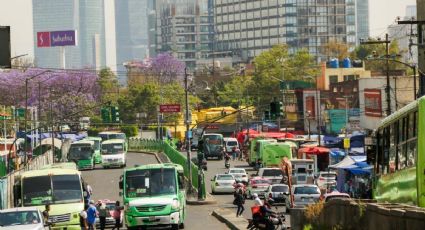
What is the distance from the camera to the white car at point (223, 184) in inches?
2762

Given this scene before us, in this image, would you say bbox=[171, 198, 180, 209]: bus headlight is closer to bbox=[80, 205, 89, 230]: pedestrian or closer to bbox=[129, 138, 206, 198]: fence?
bbox=[80, 205, 89, 230]: pedestrian

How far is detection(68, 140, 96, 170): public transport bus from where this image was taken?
310ft

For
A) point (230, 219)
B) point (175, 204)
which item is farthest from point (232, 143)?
point (175, 204)

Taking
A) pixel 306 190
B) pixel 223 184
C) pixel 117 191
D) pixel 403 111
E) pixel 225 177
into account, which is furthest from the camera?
pixel 117 191

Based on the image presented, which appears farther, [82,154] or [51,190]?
[82,154]

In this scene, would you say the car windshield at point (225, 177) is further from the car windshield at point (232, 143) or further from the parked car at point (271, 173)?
the car windshield at point (232, 143)

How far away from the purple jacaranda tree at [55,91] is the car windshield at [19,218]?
113744 mm

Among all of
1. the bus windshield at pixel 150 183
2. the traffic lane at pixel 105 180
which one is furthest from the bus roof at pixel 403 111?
the traffic lane at pixel 105 180

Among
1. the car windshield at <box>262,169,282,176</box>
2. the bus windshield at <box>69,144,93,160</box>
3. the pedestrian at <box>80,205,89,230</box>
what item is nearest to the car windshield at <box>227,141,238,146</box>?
the bus windshield at <box>69,144,93,160</box>

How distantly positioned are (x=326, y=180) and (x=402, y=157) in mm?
46355

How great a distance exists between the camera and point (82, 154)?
95000mm

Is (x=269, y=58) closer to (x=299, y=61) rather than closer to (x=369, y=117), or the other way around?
(x=299, y=61)

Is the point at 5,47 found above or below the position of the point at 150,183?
above

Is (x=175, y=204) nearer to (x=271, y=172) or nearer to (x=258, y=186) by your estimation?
(x=258, y=186)
